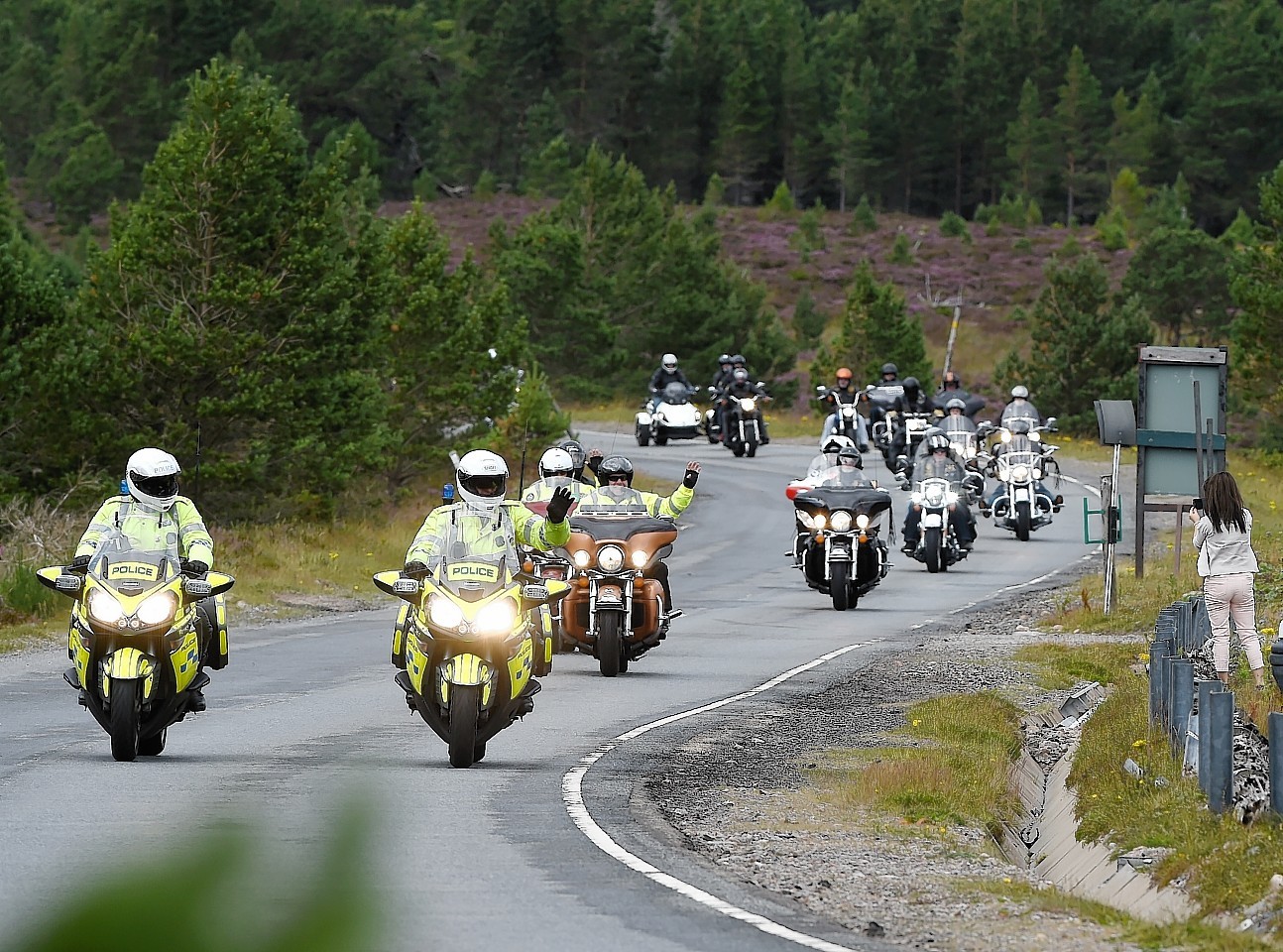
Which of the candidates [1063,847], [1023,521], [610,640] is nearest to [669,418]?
[1023,521]

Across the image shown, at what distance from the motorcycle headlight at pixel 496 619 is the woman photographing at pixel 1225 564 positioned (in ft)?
19.5

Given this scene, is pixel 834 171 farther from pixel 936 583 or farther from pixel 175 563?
pixel 175 563

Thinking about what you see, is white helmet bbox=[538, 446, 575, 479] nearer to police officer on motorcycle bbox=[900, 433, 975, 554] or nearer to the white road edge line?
the white road edge line

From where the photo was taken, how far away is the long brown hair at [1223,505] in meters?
15.4

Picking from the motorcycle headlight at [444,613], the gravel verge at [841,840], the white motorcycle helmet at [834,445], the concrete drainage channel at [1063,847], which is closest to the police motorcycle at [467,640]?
the motorcycle headlight at [444,613]

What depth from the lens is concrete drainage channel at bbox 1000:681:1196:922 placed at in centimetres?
952

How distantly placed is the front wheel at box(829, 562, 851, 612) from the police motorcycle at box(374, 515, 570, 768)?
13025 millimetres

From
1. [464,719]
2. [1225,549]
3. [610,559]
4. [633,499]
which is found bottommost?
[464,719]

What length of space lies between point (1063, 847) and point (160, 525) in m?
5.55

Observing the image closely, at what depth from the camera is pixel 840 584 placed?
997 inches

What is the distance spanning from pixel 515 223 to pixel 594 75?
15933 millimetres

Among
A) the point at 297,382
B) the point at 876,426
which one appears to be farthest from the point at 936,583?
the point at 876,426

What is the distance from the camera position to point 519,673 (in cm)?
1209

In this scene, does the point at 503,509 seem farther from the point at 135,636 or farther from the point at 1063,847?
the point at 1063,847
